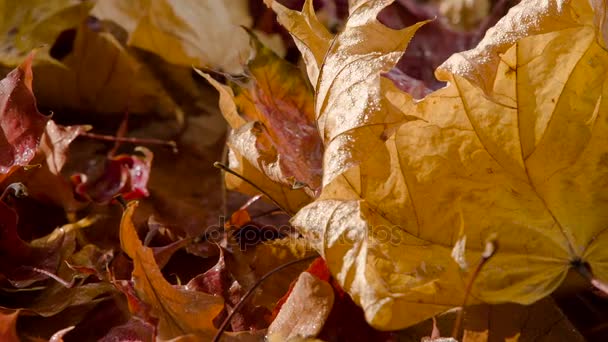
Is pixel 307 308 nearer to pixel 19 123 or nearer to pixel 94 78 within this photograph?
pixel 19 123

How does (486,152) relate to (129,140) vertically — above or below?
above

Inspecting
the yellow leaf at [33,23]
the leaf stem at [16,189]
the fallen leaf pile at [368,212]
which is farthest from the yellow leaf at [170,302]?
the yellow leaf at [33,23]

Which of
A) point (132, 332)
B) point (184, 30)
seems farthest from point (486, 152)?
point (184, 30)

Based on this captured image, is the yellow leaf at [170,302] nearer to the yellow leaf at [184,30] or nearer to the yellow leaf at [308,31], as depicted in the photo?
the yellow leaf at [308,31]

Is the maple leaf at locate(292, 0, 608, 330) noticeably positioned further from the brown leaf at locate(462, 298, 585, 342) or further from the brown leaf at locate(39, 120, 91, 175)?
the brown leaf at locate(39, 120, 91, 175)

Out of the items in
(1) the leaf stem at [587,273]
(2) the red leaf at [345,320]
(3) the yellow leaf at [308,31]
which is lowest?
(2) the red leaf at [345,320]

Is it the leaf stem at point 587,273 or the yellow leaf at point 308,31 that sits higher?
the yellow leaf at point 308,31
